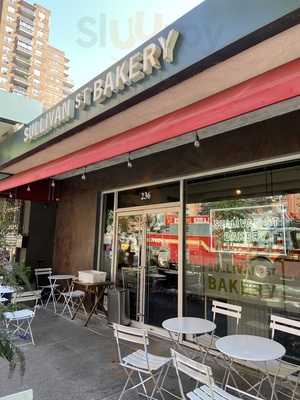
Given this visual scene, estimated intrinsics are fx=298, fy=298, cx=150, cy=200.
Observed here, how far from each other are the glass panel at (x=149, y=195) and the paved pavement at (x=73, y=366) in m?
2.19

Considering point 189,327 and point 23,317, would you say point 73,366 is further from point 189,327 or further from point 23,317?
point 189,327

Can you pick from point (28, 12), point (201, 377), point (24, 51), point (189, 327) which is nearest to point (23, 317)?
point (189, 327)

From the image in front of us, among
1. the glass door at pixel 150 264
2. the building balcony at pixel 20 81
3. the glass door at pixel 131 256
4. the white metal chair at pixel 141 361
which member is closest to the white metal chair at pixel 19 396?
the white metal chair at pixel 141 361

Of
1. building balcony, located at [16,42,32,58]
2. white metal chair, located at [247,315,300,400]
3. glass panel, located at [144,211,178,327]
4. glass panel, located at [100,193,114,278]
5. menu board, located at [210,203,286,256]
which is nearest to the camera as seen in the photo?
white metal chair, located at [247,315,300,400]

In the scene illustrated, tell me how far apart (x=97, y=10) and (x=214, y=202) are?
9.29 ft

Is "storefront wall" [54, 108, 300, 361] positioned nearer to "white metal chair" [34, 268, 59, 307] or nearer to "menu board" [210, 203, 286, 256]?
"menu board" [210, 203, 286, 256]

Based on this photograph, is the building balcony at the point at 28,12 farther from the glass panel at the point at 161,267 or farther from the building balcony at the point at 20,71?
the glass panel at the point at 161,267

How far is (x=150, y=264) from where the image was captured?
512 centimetres

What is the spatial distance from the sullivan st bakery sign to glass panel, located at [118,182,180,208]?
1.89 meters

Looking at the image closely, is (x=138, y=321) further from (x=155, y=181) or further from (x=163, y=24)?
(x=163, y=24)

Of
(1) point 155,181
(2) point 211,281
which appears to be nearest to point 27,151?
(1) point 155,181

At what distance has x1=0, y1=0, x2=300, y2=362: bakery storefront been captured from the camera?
2.22 m

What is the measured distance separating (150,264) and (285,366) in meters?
2.48

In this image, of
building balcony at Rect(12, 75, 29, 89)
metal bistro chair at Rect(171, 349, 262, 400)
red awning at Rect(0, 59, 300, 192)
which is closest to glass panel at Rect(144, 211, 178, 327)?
red awning at Rect(0, 59, 300, 192)
